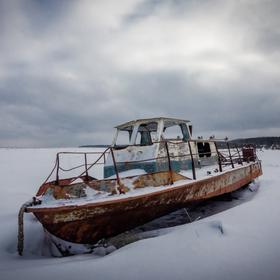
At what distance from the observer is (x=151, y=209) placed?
5.66m

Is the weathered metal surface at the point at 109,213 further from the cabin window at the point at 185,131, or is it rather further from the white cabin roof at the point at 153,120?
the cabin window at the point at 185,131

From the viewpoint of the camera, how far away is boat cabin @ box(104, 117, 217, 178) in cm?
730

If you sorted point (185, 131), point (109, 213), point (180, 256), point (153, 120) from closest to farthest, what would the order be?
point (180, 256), point (109, 213), point (153, 120), point (185, 131)

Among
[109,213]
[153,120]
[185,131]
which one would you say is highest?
[153,120]

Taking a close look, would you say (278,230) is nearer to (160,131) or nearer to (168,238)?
(168,238)

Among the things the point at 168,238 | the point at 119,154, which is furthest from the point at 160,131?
the point at 168,238

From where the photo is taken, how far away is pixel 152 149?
7371 millimetres

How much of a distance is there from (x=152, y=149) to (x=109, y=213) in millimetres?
2789

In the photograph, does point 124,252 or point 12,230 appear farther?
point 12,230

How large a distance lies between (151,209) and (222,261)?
199 centimetres

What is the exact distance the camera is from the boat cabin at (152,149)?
730 cm

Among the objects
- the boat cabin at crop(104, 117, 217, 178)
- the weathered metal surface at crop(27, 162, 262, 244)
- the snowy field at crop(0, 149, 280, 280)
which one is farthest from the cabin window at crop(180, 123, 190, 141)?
the snowy field at crop(0, 149, 280, 280)

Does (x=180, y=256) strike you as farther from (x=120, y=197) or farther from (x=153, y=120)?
(x=153, y=120)

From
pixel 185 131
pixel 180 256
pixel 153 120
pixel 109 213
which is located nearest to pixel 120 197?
pixel 109 213
